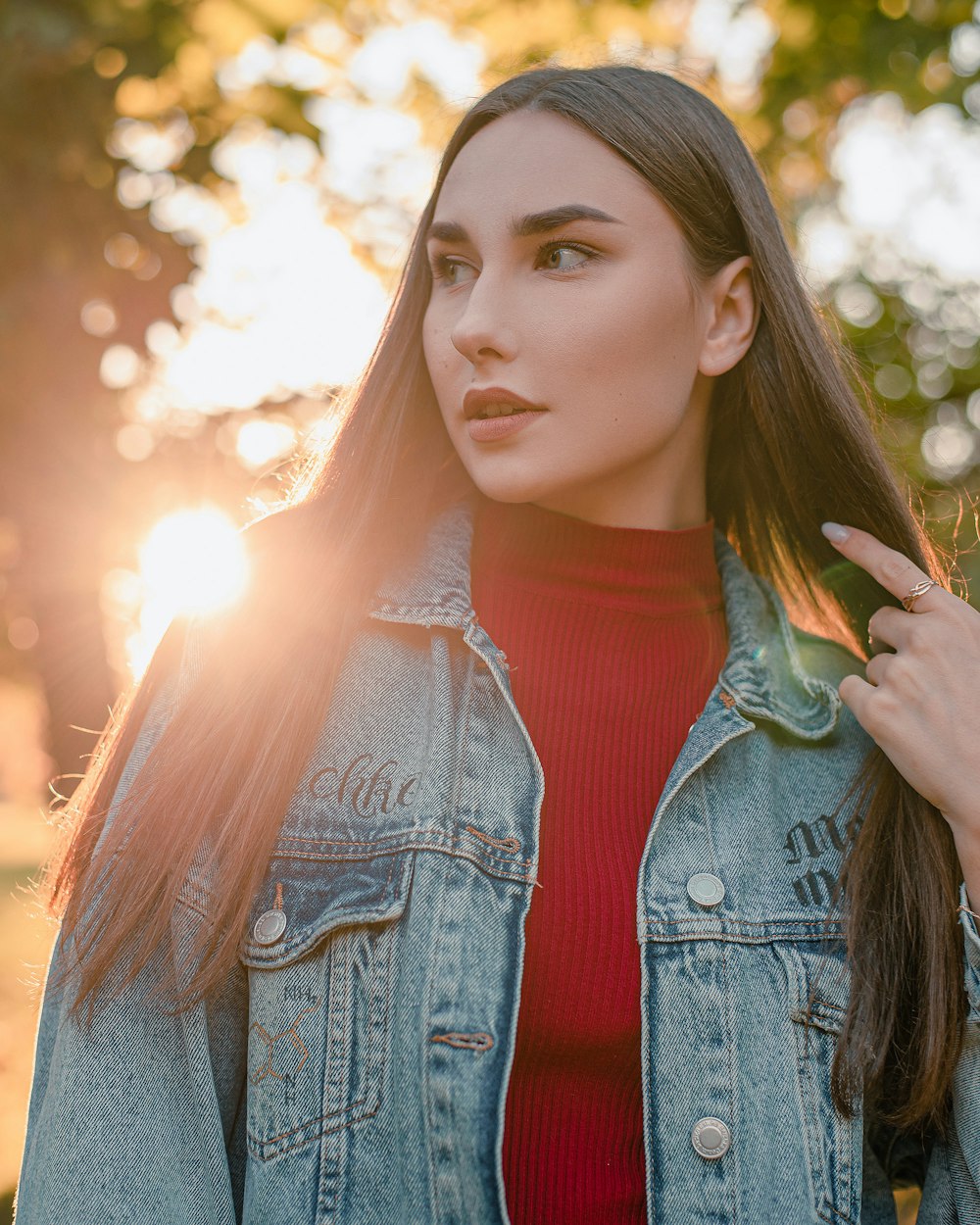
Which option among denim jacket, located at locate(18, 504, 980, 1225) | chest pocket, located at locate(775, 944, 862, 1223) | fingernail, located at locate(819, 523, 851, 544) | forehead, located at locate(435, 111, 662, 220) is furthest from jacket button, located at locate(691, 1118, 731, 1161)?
forehead, located at locate(435, 111, 662, 220)

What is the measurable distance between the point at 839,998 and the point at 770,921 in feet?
0.60

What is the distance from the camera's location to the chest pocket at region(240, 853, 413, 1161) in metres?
1.76

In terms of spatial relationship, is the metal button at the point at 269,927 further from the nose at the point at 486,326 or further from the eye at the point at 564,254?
the eye at the point at 564,254

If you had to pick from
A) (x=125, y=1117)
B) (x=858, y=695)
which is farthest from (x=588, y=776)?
(x=125, y=1117)

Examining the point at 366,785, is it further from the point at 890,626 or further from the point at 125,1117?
the point at 890,626

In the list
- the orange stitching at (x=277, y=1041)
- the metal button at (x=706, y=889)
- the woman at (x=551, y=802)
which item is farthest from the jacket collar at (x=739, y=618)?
the orange stitching at (x=277, y=1041)

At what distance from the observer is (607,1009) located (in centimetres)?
184

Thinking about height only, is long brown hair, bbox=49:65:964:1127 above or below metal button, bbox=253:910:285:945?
above

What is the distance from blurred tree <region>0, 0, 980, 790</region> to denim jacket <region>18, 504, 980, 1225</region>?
3.60 m

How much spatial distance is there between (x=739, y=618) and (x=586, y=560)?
15.5 inches

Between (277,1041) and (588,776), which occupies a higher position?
(588,776)

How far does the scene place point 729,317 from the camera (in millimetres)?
2396

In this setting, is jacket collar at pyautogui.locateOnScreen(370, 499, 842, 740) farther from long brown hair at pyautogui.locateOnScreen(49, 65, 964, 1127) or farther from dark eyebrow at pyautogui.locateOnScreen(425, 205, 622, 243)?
dark eyebrow at pyautogui.locateOnScreen(425, 205, 622, 243)

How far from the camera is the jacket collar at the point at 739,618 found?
214 centimetres
